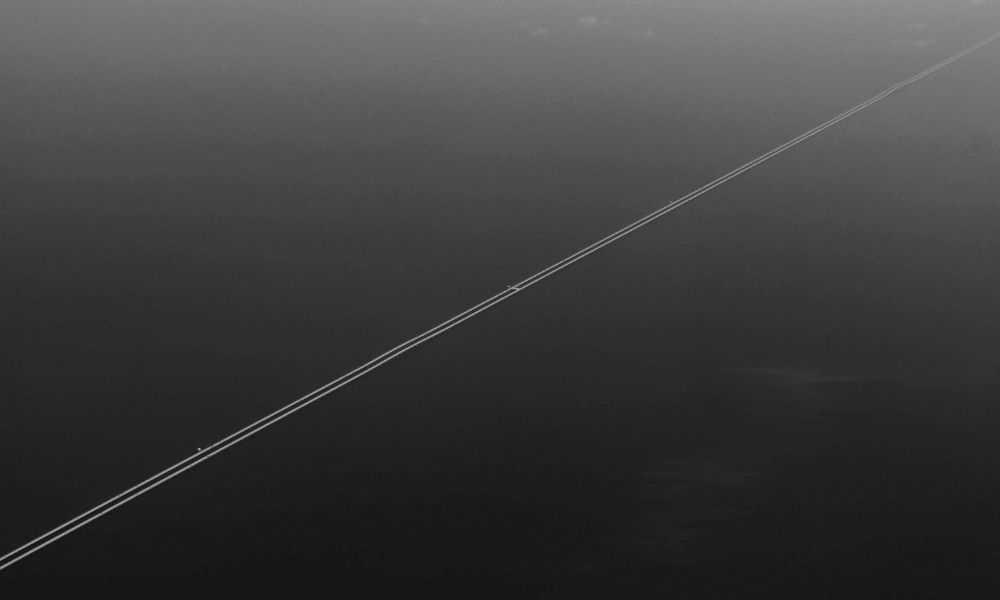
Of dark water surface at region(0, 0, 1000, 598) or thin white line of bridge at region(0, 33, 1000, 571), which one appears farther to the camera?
dark water surface at region(0, 0, 1000, 598)

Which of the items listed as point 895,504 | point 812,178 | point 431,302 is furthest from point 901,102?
point 895,504

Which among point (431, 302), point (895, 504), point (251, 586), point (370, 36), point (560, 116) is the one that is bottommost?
point (895, 504)

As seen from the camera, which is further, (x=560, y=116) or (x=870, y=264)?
(x=560, y=116)

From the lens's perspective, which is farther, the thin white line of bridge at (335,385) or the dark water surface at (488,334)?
the dark water surface at (488,334)

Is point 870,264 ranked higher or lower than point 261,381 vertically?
lower

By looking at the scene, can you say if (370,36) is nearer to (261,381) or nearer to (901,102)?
(901,102)

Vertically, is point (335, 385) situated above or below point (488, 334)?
above

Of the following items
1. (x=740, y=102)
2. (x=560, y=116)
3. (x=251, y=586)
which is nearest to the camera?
(x=251, y=586)

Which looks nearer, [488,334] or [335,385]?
[335,385]
